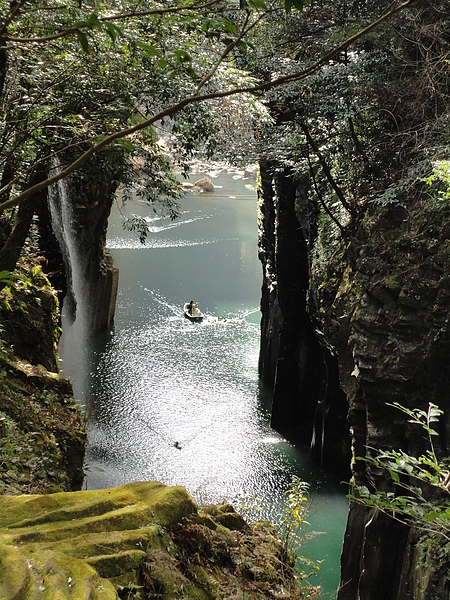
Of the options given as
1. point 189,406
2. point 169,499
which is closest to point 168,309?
point 189,406

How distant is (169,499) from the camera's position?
449 cm

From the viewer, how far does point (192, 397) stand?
17328mm

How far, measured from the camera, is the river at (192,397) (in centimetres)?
1284

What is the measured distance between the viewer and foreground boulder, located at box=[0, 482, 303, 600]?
10.8 ft

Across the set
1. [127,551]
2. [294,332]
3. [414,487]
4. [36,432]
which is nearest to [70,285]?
[294,332]

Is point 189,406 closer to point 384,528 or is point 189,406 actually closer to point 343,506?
point 343,506

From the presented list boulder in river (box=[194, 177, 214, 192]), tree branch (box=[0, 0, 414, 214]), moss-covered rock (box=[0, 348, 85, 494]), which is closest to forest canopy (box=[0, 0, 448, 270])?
moss-covered rock (box=[0, 348, 85, 494])

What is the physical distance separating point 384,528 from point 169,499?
512cm

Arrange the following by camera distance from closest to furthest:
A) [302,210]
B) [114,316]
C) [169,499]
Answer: [169,499], [302,210], [114,316]

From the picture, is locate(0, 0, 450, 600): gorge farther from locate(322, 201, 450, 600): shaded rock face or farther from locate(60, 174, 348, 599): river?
locate(60, 174, 348, 599): river

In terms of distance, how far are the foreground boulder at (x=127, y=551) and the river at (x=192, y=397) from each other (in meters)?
2.99

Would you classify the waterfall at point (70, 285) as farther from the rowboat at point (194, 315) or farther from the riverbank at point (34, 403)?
the rowboat at point (194, 315)

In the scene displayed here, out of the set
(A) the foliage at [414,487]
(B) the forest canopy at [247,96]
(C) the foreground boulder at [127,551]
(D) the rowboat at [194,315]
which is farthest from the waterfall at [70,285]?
(A) the foliage at [414,487]

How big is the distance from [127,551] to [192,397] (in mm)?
13670
